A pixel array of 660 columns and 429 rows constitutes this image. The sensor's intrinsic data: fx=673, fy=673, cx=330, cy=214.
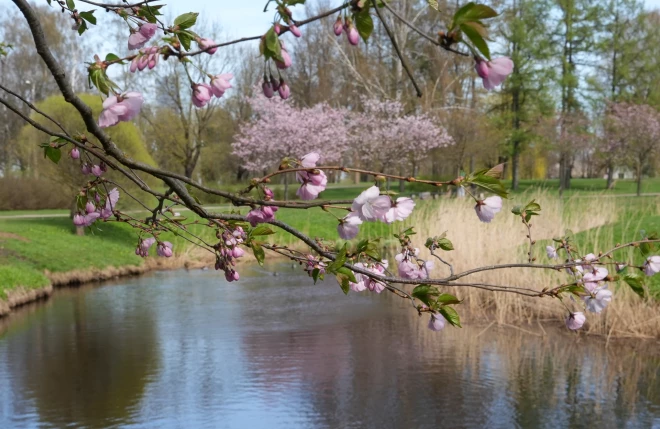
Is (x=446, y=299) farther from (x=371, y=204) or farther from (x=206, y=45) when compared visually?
(x=206, y=45)

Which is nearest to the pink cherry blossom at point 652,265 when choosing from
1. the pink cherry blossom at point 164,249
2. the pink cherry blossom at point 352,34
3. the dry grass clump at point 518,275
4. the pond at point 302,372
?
the pink cherry blossom at point 352,34

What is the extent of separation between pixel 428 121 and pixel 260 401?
1917cm

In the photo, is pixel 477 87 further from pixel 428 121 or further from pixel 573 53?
pixel 428 121

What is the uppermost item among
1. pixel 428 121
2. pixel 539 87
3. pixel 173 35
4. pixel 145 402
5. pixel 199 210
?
pixel 539 87

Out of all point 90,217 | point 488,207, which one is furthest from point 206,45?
point 90,217

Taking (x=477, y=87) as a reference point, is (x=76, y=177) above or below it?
below

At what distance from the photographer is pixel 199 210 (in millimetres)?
1520

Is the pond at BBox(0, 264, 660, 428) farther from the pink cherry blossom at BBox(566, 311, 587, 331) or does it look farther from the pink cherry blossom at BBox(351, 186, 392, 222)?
the pink cherry blossom at BBox(351, 186, 392, 222)

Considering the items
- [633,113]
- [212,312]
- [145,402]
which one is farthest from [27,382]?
[633,113]

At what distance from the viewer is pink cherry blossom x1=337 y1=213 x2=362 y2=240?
1.42 meters

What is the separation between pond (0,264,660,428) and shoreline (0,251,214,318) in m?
0.38

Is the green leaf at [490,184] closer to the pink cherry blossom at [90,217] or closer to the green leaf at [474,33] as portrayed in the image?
the green leaf at [474,33]

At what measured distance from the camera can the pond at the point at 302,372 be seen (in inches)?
184

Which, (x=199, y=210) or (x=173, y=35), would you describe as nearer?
(x=173, y=35)
